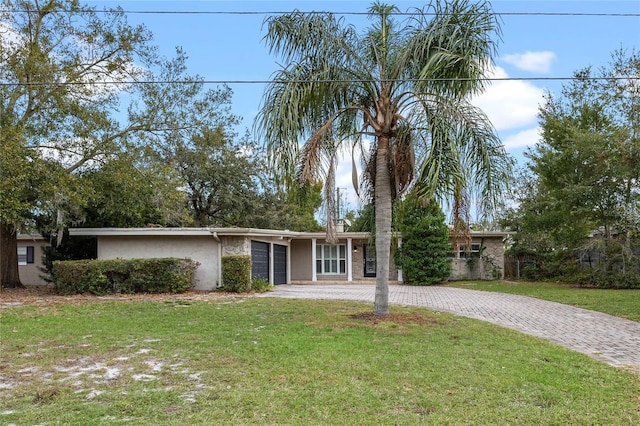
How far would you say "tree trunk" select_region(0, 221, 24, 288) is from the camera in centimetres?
1595

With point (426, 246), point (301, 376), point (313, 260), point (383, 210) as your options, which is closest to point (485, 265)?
point (426, 246)

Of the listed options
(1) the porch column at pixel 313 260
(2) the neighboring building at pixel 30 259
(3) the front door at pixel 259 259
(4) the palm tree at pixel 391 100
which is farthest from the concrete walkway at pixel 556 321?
(2) the neighboring building at pixel 30 259

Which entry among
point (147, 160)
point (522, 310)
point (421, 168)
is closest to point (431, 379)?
point (421, 168)

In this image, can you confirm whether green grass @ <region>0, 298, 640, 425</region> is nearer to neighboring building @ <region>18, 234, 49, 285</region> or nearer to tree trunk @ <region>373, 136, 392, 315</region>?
tree trunk @ <region>373, 136, 392, 315</region>

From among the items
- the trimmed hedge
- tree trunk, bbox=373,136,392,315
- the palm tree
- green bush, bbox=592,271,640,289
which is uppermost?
the palm tree

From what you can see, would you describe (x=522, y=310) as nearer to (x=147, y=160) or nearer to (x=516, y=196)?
(x=147, y=160)

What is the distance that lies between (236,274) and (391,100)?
28.5ft

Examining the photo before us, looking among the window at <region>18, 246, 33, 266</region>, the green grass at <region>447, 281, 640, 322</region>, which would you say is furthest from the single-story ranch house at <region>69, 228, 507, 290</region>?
the window at <region>18, 246, 33, 266</region>

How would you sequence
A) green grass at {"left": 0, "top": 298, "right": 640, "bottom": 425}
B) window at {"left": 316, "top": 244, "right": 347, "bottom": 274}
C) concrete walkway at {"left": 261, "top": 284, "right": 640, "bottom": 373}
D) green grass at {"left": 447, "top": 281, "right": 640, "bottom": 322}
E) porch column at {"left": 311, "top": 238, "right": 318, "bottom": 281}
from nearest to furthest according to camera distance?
green grass at {"left": 0, "top": 298, "right": 640, "bottom": 425}
concrete walkway at {"left": 261, "top": 284, "right": 640, "bottom": 373}
green grass at {"left": 447, "top": 281, "right": 640, "bottom": 322}
porch column at {"left": 311, "top": 238, "right": 318, "bottom": 281}
window at {"left": 316, "top": 244, "right": 347, "bottom": 274}

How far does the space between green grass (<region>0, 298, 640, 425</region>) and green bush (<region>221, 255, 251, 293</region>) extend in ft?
21.5

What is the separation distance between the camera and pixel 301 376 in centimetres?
505

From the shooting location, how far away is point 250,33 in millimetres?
9438

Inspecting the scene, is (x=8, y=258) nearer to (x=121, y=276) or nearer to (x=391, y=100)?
(x=121, y=276)

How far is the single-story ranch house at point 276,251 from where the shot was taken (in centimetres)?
1595
